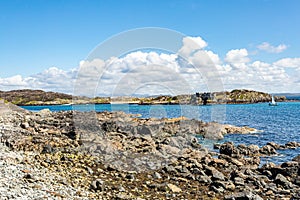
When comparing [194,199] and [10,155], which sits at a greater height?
[10,155]

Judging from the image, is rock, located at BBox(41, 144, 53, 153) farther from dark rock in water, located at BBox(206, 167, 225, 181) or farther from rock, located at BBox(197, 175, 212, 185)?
dark rock in water, located at BBox(206, 167, 225, 181)

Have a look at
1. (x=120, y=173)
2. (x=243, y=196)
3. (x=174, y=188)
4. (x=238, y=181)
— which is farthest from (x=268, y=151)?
(x=120, y=173)

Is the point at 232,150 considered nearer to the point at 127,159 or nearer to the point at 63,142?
the point at 127,159

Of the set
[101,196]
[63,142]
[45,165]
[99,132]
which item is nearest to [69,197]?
[101,196]

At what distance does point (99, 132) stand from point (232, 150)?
1212 centimetres

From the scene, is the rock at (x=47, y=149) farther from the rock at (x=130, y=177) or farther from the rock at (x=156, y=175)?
the rock at (x=156, y=175)

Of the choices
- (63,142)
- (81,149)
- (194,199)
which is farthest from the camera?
(63,142)

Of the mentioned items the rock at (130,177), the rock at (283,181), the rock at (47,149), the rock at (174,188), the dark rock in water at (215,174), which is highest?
the rock at (47,149)

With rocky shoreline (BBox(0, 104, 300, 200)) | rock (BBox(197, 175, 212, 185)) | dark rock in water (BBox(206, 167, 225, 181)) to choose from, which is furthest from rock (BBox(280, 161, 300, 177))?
rock (BBox(197, 175, 212, 185))

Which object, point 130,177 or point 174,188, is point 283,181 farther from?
point 130,177

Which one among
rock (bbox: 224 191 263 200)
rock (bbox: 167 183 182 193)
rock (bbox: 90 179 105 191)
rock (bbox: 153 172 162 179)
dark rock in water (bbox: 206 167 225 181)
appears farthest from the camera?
dark rock in water (bbox: 206 167 225 181)

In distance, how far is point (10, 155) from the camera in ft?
54.3

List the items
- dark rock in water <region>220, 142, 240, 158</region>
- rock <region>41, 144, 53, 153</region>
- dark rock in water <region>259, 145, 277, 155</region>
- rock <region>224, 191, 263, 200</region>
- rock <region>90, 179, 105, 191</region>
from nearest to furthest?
rock <region>224, 191, 263, 200</region> < rock <region>90, 179, 105, 191</region> < rock <region>41, 144, 53, 153</region> < dark rock in water <region>220, 142, 240, 158</region> < dark rock in water <region>259, 145, 277, 155</region>

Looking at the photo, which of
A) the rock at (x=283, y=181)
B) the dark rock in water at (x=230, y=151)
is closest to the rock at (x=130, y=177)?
the rock at (x=283, y=181)
